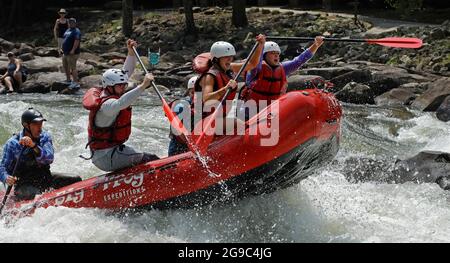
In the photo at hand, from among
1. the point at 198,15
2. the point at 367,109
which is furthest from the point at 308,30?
the point at 367,109

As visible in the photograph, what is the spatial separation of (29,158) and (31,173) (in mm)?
186

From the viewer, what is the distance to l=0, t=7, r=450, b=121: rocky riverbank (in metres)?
14.6

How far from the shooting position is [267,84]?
23.9ft

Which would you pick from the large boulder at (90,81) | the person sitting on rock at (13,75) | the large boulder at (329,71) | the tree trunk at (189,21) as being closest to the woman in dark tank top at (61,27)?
the large boulder at (90,81)

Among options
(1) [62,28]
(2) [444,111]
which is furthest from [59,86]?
(2) [444,111]

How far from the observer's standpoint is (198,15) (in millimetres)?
24500

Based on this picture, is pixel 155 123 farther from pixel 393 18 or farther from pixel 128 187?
pixel 393 18

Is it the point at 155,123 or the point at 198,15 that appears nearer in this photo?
the point at 155,123

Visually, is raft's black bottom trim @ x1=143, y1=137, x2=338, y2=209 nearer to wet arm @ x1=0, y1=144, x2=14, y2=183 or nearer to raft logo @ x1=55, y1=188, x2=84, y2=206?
raft logo @ x1=55, y1=188, x2=84, y2=206

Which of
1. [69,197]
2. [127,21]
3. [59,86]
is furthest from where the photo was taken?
[127,21]

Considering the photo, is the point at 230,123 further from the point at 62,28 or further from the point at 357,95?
the point at 62,28

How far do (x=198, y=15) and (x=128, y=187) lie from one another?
61.3 ft

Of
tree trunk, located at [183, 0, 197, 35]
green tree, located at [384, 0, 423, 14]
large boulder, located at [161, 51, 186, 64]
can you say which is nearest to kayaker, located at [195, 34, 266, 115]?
large boulder, located at [161, 51, 186, 64]

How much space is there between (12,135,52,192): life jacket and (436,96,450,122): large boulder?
7.83 meters
